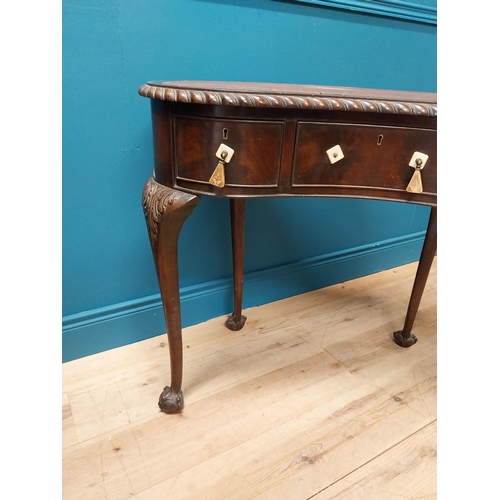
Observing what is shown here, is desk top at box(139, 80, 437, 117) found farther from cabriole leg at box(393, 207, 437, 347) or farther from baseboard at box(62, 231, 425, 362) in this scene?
baseboard at box(62, 231, 425, 362)

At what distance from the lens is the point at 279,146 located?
0.75 meters

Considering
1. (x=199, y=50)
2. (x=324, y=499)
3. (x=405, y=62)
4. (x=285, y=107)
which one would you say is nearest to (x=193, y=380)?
(x=324, y=499)

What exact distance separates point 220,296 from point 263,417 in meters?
0.48

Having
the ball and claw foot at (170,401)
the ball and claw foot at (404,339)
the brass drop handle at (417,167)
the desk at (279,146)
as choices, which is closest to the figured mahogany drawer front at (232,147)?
the desk at (279,146)

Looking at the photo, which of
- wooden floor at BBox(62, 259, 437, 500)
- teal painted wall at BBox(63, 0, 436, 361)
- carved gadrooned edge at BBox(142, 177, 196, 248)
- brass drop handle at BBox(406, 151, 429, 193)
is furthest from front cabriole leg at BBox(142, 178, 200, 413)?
brass drop handle at BBox(406, 151, 429, 193)

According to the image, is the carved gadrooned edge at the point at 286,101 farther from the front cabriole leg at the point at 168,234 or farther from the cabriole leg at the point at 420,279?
the cabriole leg at the point at 420,279

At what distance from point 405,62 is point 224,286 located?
1.06 metres

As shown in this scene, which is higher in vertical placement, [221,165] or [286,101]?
[286,101]

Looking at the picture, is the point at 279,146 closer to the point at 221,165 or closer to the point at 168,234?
the point at 221,165

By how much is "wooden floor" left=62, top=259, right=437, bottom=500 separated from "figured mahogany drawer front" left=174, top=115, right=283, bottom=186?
616 millimetres

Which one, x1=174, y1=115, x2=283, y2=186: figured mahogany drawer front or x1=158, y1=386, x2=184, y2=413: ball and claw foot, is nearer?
x1=174, y1=115, x2=283, y2=186: figured mahogany drawer front

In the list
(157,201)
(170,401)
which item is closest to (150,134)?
(157,201)

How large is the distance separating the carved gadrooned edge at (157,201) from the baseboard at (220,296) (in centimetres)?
47

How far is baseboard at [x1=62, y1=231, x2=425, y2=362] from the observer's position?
1.20 meters
